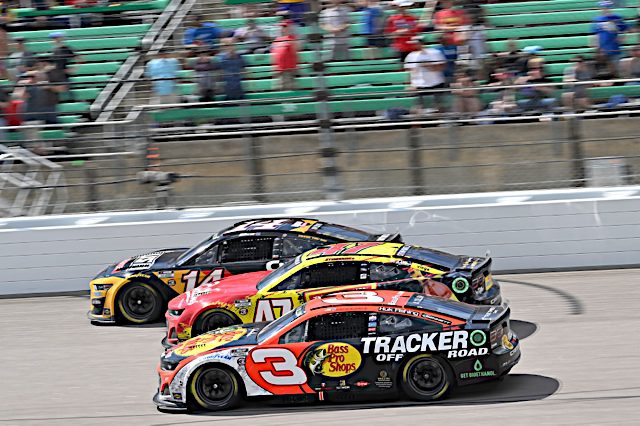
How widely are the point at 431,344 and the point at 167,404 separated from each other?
2.42 m

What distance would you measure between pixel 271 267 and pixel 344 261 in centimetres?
156

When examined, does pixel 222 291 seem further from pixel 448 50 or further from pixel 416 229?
pixel 448 50

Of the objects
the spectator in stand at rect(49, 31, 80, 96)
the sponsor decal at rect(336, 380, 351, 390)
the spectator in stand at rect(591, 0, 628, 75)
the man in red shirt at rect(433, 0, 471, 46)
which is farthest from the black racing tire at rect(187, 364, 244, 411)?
the spectator in stand at rect(591, 0, 628, 75)

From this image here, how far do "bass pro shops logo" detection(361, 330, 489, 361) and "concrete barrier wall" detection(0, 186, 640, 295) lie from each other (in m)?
5.43

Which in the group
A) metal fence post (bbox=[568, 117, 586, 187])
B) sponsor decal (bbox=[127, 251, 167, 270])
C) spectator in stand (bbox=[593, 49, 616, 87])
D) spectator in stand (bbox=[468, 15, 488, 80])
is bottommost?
sponsor decal (bbox=[127, 251, 167, 270])

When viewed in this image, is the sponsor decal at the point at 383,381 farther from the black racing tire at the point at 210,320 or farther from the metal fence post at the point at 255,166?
the metal fence post at the point at 255,166

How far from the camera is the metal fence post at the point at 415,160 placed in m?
13.9

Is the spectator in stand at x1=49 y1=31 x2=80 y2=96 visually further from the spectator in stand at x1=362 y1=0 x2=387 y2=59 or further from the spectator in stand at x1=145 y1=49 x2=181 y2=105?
the spectator in stand at x1=362 y1=0 x2=387 y2=59

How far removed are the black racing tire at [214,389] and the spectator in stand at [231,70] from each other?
239 inches

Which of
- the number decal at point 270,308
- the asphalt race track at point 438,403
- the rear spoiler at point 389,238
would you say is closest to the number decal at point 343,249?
the number decal at point 270,308

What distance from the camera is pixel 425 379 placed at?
8.62 meters

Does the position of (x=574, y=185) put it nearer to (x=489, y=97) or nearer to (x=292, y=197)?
(x=489, y=97)

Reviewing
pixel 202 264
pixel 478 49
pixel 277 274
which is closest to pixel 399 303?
pixel 277 274

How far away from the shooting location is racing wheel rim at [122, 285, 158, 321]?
12.4m
